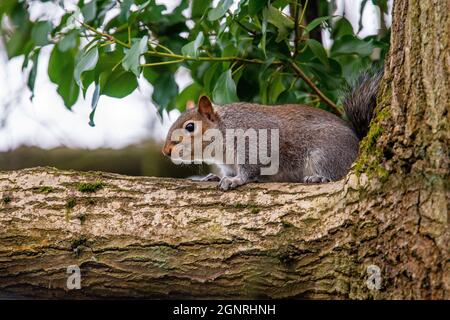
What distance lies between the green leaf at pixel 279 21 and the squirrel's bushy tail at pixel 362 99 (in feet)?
1.37

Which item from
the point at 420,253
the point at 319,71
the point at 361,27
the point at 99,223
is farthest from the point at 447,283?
the point at 361,27

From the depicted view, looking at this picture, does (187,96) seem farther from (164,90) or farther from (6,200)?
(6,200)

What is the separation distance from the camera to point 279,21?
2.98 m

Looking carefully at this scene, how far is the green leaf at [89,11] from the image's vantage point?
10.4 feet

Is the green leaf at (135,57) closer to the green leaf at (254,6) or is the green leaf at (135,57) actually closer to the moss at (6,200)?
the green leaf at (254,6)

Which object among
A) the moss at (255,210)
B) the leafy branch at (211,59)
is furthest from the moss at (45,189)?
the moss at (255,210)

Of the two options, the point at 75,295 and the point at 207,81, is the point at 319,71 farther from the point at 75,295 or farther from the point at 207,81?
the point at 75,295

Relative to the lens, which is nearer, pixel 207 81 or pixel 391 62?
pixel 391 62

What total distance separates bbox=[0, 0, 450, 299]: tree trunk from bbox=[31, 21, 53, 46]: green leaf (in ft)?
2.30

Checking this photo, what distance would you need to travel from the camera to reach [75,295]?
259 cm

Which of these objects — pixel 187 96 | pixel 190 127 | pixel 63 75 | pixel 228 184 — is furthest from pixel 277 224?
pixel 187 96

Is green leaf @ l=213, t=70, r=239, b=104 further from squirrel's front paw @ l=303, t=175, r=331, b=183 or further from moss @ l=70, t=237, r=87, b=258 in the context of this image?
moss @ l=70, t=237, r=87, b=258

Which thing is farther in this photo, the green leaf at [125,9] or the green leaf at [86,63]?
the green leaf at [125,9]
